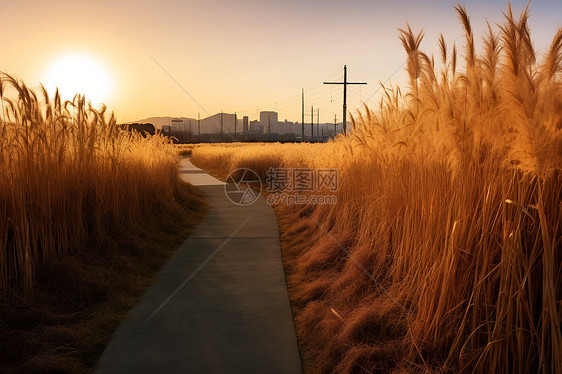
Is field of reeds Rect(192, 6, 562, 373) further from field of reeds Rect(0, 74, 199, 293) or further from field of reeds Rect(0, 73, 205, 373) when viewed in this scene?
field of reeds Rect(0, 74, 199, 293)

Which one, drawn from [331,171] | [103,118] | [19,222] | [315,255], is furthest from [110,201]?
[331,171]

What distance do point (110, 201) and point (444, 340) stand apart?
518cm

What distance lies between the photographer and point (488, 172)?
8.64ft

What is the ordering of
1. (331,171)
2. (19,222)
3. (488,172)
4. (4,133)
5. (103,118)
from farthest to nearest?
(331,171)
(103,118)
(4,133)
(19,222)
(488,172)

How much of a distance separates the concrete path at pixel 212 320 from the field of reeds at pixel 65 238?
25cm

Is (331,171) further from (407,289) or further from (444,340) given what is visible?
(444,340)

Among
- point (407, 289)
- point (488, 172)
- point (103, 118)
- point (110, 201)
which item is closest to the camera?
point (488, 172)

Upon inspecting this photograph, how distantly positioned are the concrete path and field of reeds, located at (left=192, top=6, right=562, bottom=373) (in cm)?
34

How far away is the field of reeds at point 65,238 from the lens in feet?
11.6

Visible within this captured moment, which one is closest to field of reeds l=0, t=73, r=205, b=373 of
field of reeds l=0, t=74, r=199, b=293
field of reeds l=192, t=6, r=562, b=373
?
field of reeds l=0, t=74, r=199, b=293

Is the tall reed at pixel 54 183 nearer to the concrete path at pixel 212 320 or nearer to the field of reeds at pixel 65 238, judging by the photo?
the field of reeds at pixel 65 238

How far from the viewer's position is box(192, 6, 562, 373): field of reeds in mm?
2221

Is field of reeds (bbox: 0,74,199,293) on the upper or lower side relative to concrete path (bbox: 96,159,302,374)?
upper

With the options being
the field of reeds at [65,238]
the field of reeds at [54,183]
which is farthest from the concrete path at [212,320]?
the field of reeds at [54,183]
